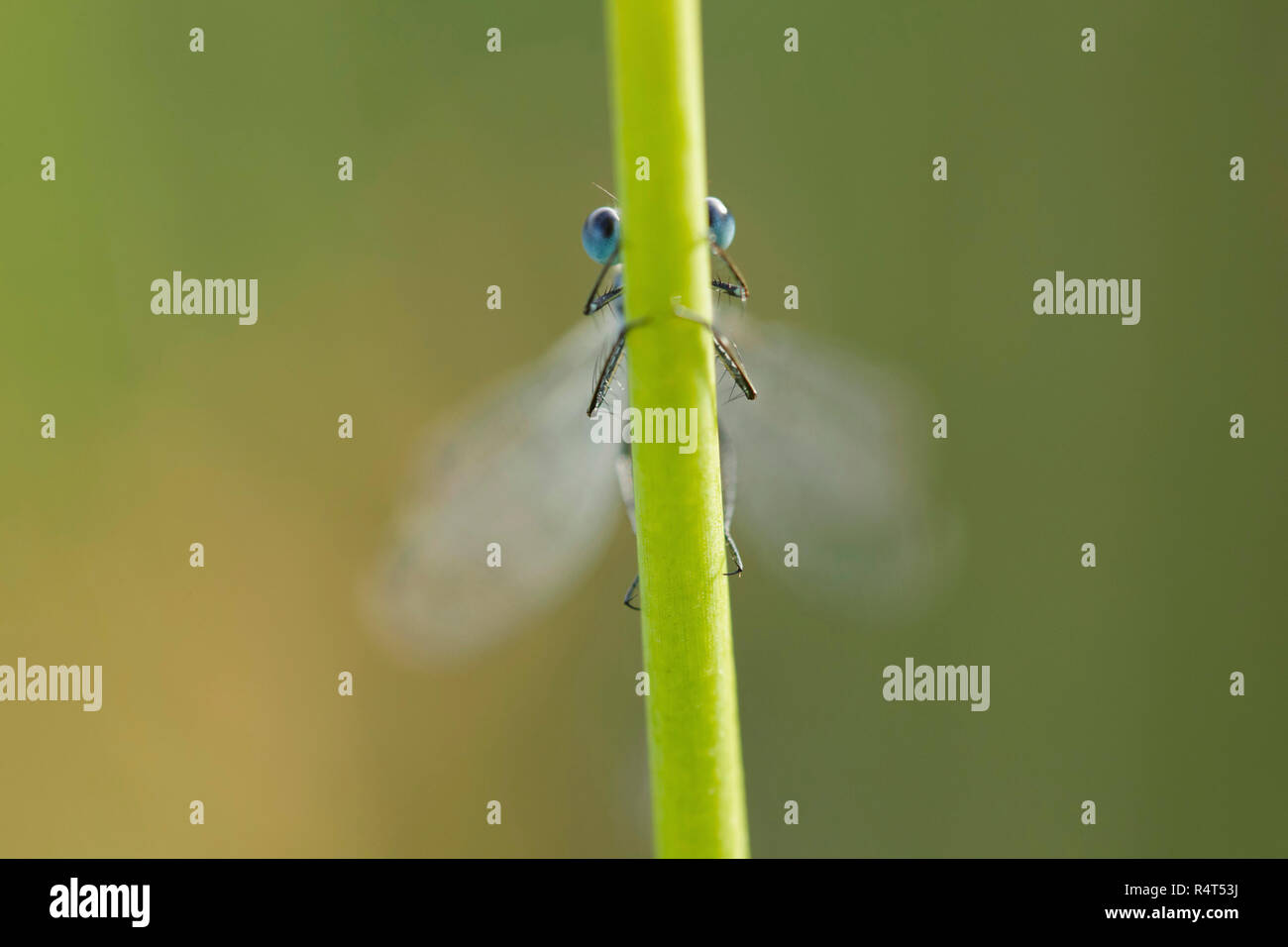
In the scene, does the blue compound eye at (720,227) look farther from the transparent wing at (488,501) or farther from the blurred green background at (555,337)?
the blurred green background at (555,337)

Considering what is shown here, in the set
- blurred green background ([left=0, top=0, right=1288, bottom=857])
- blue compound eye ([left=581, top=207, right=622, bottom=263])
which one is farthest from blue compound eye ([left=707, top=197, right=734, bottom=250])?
blurred green background ([left=0, top=0, right=1288, bottom=857])

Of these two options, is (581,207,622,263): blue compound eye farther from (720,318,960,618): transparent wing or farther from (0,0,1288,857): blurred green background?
(0,0,1288,857): blurred green background

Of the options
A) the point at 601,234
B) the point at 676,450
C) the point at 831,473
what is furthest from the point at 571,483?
the point at 676,450

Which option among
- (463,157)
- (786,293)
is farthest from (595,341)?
(463,157)

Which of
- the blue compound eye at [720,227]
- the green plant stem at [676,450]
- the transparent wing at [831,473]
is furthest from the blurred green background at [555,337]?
the green plant stem at [676,450]

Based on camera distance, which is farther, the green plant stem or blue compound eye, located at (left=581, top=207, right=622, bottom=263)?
blue compound eye, located at (left=581, top=207, right=622, bottom=263)

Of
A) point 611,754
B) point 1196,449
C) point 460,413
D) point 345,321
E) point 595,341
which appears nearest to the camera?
point 595,341

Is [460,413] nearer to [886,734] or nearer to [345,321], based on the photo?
[345,321]

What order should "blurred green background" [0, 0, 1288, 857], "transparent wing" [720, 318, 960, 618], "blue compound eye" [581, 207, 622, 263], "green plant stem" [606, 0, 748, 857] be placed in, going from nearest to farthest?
1. "green plant stem" [606, 0, 748, 857]
2. "blue compound eye" [581, 207, 622, 263]
3. "transparent wing" [720, 318, 960, 618]
4. "blurred green background" [0, 0, 1288, 857]
